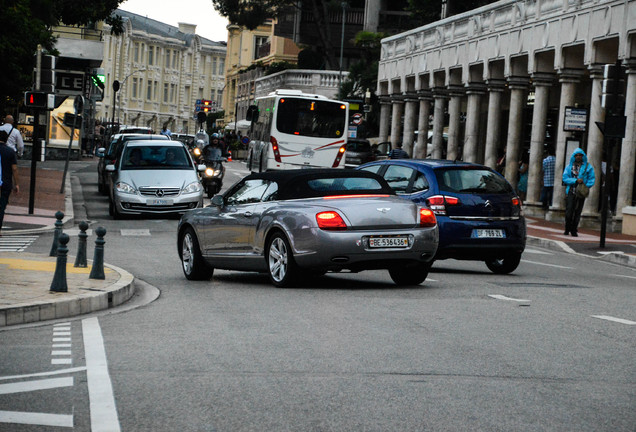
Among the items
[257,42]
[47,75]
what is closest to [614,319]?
[47,75]

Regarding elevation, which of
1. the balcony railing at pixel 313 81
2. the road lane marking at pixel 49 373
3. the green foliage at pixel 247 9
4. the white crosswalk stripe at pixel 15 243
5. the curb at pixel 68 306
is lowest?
the white crosswalk stripe at pixel 15 243

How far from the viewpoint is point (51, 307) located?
37.6ft

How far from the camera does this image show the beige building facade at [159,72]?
13225 cm

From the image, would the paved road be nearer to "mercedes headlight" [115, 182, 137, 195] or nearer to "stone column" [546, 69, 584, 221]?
"mercedes headlight" [115, 182, 137, 195]

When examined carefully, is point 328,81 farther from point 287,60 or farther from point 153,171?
point 153,171

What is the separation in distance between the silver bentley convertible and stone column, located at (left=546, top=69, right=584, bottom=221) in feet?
66.1

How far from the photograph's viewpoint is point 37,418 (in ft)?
21.8

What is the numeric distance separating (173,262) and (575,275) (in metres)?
5.88

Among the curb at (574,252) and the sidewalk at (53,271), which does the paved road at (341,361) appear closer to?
the sidewalk at (53,271)

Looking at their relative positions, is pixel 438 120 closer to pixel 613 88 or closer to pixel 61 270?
pixel 613 88

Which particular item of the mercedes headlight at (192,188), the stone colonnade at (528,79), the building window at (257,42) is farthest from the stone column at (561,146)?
the building window at (257,42)

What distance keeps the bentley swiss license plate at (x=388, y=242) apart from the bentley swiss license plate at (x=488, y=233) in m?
3.08

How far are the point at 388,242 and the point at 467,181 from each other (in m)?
3.57

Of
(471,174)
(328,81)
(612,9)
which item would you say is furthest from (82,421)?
(328,81)
